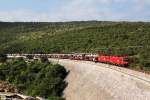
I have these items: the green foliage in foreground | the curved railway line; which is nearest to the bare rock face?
the curved railway line

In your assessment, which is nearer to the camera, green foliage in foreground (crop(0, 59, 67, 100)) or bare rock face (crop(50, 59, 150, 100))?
bare rock face (crop(50, 59, 150, 100))

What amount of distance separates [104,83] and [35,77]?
25467 millimetres

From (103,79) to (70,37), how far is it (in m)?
85.3

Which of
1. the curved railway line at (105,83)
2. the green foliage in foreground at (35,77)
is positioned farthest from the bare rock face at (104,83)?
the green foliage in foreground at (35,77)

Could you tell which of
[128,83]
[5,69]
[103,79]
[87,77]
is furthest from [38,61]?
[128,83]

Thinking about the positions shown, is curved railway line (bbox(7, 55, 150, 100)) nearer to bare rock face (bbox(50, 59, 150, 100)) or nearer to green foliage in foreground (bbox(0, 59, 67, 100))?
bare rock face (bbox(50, 59, 150, 100))

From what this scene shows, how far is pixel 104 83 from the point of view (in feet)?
184

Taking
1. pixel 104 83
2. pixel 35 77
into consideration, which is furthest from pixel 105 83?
pixel 35 77

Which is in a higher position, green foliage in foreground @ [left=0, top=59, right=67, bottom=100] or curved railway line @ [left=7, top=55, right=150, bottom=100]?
curved railway line @ [left=7, top=55, right=150, bottom=100]

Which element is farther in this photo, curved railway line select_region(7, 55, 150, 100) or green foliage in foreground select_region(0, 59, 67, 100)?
green foliage in foreground select_region(0, 59, 67, 100)

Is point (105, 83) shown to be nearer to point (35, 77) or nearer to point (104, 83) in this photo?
point (104, 83)

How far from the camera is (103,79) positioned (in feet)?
190

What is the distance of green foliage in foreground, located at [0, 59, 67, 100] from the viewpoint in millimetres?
68875

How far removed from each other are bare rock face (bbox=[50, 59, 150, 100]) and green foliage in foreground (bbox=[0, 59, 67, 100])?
1839 mm
